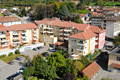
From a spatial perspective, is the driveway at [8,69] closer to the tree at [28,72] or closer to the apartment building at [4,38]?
the tree at [28,72]

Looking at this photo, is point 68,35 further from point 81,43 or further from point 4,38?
point 4,38

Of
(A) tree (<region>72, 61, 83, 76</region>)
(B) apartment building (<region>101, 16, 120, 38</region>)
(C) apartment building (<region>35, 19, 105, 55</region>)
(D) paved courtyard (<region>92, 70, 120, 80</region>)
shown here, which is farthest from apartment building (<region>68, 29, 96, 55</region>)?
(B) apartment building (<region>101, 16, 120, 38</region>)

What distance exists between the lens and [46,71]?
26625mm

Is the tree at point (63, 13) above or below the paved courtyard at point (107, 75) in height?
above

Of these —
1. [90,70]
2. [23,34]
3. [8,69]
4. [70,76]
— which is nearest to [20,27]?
[23,34]

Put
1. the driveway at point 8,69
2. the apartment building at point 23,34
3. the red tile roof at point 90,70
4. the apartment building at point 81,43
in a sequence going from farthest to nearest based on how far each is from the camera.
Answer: the apartment building at point 23,34 < the apartment building at point 81,43 < the driveway at point 8,69 < the red tile roof at point 90,70

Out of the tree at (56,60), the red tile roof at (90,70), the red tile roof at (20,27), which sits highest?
the red tile roof at (20,27)

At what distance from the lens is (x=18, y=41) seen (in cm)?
4206

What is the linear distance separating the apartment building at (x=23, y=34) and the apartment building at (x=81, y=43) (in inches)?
471

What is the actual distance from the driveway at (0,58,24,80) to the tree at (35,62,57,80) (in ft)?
17.9

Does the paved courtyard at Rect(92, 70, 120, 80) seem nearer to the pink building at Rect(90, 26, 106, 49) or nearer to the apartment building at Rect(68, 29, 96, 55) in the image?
the apartment building at Rect(68, 29, 96, 55)

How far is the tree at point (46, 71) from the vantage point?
87.2 ft

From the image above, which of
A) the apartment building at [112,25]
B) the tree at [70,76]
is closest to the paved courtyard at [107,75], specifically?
the tree at [70,76]

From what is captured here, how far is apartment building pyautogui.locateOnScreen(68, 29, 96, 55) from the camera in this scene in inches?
1406
